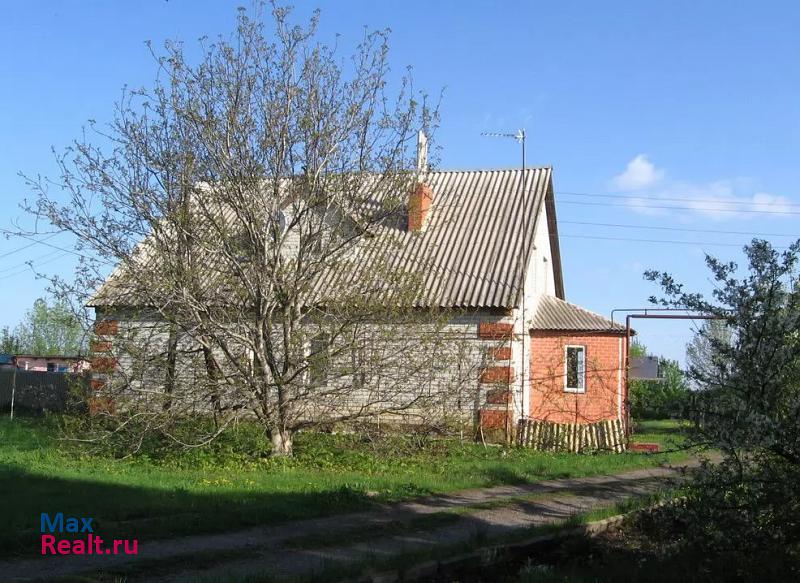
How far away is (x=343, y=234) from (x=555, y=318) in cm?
924

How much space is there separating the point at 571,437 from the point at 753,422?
12385 millimetres

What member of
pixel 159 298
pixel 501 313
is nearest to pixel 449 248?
pixel 501 313

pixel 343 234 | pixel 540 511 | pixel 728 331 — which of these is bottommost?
pixel 540 511

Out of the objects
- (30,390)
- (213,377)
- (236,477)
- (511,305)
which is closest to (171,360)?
(213,377)

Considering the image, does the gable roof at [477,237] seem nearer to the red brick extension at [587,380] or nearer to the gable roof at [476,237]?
the gable roof at [476,237]

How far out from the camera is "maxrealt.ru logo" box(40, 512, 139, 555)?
27.1 ft

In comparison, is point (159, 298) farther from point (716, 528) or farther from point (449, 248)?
point (716, 528)

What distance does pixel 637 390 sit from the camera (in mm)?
33500

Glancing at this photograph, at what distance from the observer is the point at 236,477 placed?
1319 centimetres

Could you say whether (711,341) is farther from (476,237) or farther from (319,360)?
(476,237)

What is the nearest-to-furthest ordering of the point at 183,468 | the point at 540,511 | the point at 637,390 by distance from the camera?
the point at 540,511 → the point at 183,468 → the point at 637,390

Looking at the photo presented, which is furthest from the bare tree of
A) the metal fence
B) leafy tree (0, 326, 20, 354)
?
leafy tree (0, 326, 20, 354)

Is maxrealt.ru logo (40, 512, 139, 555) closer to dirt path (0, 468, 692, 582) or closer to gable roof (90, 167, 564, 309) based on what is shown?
dirt path (0, 468, 692, 582)

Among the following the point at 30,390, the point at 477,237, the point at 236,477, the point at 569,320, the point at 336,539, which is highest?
the point at 477,237
